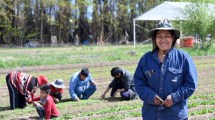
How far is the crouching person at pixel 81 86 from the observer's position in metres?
9.29

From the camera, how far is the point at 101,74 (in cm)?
1495

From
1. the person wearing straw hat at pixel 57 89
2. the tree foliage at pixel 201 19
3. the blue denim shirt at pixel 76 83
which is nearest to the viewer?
the person wearing straw hat at pixel 57 89

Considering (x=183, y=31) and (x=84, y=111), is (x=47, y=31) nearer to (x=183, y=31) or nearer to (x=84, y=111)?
(x=183, y=31)

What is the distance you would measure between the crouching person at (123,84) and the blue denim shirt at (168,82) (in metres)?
5.48

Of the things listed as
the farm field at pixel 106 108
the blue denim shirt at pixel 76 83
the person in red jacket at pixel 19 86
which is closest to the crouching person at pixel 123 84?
the farm field at pixel 106 108

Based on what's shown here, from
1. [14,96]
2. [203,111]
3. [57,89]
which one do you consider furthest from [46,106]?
[203,111]

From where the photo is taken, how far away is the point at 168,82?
354cm

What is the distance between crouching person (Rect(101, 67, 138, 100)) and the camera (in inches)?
362

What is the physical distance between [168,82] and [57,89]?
19.2 ft

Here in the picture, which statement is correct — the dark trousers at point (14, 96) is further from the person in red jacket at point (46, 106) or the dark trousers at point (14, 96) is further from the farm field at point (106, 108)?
the person in red jacket at point (46, 106)

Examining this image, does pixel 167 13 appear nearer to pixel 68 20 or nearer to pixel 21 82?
pixel 68 20

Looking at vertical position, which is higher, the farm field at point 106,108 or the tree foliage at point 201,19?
the tree foliage at point 201,19

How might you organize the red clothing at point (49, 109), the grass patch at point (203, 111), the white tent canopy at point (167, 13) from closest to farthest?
the red clothing at point (49, 109)
the grass patch at point (203, 111)
the white tent canopy at point (167, 13)

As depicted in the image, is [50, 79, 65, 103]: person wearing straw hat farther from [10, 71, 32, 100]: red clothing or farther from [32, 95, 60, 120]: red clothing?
[32, 95, 60, 120]: red clothing
